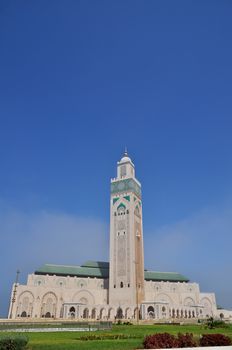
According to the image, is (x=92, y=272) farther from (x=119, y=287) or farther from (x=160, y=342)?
(x=160, y=342)

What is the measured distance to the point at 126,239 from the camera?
5956cm

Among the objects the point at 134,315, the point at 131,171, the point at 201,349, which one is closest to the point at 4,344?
the point at 201,349

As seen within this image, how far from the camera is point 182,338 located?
1179 centimetres

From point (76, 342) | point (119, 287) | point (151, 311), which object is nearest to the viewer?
point (76, 342)

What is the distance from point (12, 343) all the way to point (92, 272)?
57.7 metres

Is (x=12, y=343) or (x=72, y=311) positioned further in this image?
(x=72, y=311)

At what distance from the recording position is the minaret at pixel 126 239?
56.0 meters

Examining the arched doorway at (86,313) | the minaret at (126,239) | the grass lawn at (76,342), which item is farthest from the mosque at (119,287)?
the grass lawn at (76,342)

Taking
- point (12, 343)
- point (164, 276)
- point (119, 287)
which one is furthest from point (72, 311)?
point (12, 343)

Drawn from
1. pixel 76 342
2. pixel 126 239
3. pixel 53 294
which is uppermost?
pixel 126 239

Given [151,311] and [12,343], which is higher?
[151,311]

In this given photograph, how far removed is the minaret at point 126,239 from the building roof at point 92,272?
8.01m

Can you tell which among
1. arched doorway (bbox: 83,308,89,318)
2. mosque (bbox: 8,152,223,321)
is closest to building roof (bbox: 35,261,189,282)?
mosque (bbox: 8,152,223,321)

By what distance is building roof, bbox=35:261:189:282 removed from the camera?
62.7m
